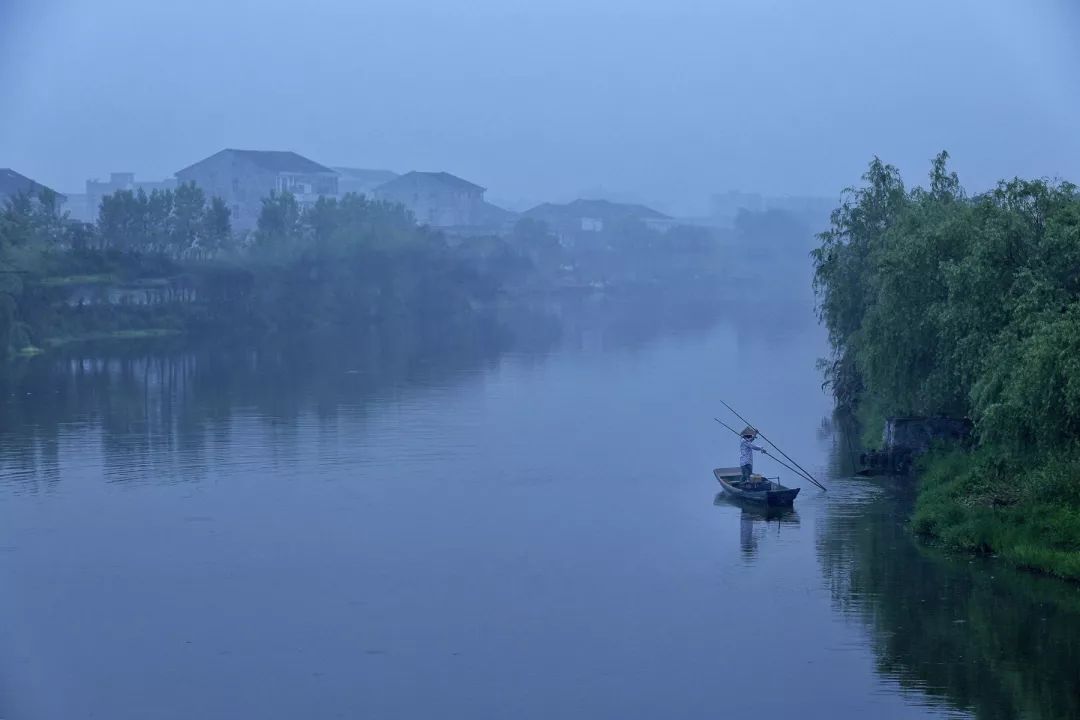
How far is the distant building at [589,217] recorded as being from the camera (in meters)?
96.9

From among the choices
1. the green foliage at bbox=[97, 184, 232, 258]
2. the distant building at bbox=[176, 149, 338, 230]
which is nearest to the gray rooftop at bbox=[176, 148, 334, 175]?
the distant building at bbox=[176, 149, 338, 230]

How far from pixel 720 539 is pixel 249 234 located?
4371 cm

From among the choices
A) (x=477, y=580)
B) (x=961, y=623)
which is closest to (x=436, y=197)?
(x=477, y=580)

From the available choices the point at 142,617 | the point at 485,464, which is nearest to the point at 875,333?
the point at 485,464

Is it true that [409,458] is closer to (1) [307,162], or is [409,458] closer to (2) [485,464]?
(2) [485,464]

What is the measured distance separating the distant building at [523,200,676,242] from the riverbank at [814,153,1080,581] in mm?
76661

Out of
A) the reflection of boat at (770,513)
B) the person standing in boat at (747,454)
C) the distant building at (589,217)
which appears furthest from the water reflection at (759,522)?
the distant building at (589,217)

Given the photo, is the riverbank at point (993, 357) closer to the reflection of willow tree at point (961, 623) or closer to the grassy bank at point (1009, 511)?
the grassy bank at point (1009, 511)

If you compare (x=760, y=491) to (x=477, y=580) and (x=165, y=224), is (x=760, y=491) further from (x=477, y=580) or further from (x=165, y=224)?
(x=165, y=224)

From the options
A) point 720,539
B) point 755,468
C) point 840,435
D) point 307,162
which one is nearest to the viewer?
point 720,539

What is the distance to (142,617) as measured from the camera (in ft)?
41.7

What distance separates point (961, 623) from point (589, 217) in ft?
302

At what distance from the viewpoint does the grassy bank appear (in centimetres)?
1301

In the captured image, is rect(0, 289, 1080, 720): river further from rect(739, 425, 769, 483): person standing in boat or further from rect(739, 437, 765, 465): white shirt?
rect(739, 437, 765, 465): white shirt
